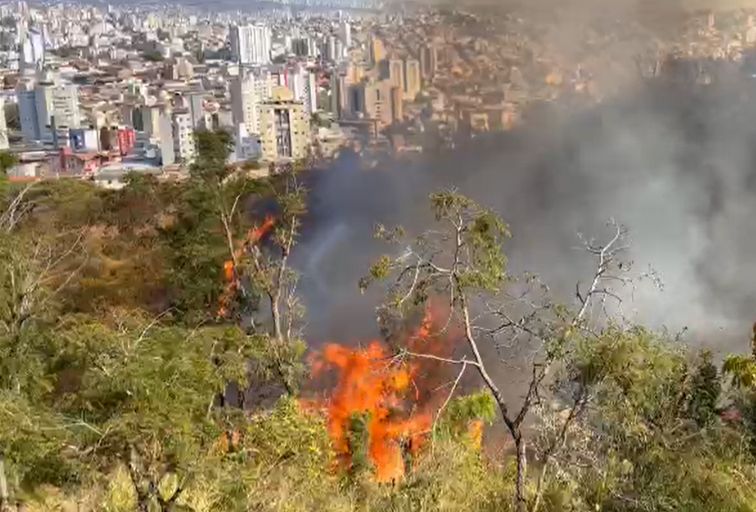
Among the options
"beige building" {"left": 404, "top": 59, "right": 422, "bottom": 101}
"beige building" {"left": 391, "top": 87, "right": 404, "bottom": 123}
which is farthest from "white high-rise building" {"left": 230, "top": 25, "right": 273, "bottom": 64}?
"beige building" {"left": 404, "top": 59, "right": 422, "bottom": 101}

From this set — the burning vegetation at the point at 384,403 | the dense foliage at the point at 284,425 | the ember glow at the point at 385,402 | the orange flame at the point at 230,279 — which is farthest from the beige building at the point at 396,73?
the dense foliage at the point at 284,425

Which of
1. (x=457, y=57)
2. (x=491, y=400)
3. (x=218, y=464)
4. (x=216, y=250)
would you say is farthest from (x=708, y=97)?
(x=218, y=464)

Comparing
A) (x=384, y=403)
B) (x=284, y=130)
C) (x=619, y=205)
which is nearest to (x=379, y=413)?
(x=384, y=403)

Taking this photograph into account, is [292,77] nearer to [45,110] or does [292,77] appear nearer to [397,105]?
[45,110]

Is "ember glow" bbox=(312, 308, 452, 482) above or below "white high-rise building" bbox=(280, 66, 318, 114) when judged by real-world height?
below

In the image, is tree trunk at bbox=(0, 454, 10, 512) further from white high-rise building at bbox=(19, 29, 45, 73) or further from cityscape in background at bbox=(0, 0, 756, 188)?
white high-rise building at bbox=(19, 29, 45, 73)

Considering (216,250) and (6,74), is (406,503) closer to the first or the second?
(216,250)
